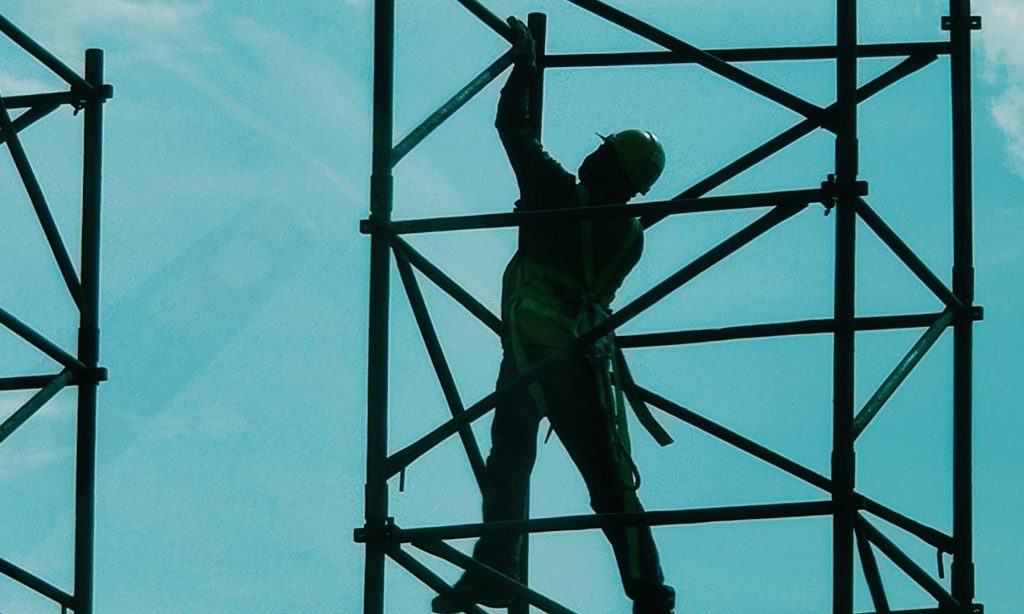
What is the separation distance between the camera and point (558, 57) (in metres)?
15.2

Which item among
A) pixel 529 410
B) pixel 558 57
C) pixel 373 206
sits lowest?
pixel 529 410

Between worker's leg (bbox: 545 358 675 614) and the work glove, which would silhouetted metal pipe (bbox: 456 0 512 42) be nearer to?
the work glove

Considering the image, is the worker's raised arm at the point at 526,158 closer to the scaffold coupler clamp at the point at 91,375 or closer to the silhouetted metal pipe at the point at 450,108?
the silhouetted metal pipe at the point at 450,108

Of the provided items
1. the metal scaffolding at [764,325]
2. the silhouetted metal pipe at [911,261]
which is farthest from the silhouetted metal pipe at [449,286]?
the silhouetted metal pipe at [911,261]

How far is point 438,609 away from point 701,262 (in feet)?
6.98

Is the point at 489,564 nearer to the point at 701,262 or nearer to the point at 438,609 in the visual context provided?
the point at 438,609

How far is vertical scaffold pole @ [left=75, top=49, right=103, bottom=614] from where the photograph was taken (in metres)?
15.8

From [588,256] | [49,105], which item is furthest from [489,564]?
[49,105]

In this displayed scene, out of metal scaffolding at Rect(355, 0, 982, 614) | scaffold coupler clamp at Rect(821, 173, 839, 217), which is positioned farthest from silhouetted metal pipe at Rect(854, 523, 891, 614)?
scaffold coupler clamp at Rect(821, 173, 839, 217)

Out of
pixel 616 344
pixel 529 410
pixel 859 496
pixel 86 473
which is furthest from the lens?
pixel 86 473

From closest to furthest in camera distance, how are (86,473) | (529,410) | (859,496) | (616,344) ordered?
(859,496)
(529,410)
(616,344)
(86,473)

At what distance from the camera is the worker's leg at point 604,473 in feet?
43.2

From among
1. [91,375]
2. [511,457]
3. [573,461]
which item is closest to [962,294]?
[573,461]

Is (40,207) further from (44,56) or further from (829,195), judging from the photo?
(829,195)
